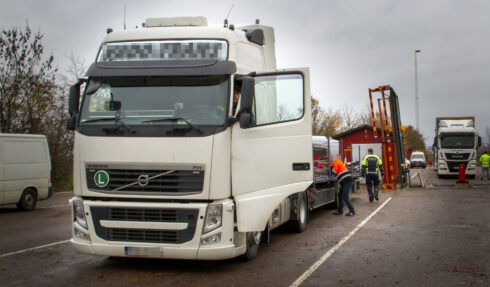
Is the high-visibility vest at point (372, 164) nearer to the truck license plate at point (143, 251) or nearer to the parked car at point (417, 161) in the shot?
the truck license plate at point (143, 251)

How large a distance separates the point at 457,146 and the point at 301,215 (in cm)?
2401

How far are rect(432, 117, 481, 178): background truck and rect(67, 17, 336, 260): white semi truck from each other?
2706cm

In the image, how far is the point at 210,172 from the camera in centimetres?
636

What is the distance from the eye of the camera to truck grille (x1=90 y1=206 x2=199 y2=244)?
21.1ft

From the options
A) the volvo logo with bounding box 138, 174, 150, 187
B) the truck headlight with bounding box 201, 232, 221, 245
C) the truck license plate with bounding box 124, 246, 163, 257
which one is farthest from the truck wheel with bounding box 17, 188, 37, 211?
the truck headlight with bounding box 201, 232, 221, 245

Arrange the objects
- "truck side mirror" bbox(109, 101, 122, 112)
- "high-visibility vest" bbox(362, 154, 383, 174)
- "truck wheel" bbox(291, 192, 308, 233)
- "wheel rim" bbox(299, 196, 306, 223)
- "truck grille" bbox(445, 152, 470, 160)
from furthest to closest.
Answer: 1. "truck grille" bbox(445, 152, 470, 160)
2. "high-visibility vest" bbox(362, 154, 383, 174)
3. "wheel rim" bbox(299, 196, 306, 223)
4. "truck wheel" bbox(291, 192, 308, 233)
5. "truck side mirror" bbox(109, 101, 122, 112)

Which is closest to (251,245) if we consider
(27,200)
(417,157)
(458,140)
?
(27,200)

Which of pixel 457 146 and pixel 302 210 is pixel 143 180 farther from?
pixel 457 146

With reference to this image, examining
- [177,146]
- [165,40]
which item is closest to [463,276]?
[177,146]

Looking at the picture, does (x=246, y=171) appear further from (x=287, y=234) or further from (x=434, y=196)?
(x=434, y=196)

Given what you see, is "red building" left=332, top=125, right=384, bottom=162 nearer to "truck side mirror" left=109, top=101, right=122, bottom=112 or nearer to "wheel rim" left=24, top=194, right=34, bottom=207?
"wheel rim" left=24, top=194, right=34, bottom=207

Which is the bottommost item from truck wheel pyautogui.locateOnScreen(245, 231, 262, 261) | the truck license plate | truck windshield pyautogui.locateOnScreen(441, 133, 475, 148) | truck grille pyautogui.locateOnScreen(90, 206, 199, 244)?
truck wheel pyautogui.locateOnScreen(245, 231, 262, 261)

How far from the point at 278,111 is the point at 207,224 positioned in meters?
2.26

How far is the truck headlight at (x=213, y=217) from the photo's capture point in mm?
6430
